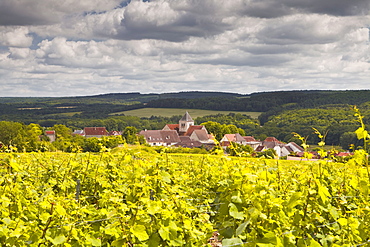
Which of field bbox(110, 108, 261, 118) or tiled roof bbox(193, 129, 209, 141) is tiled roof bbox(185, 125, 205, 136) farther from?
field bbox(110, 108, 261, 118)

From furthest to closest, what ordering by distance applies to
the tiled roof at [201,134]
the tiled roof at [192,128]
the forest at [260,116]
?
the forest at [260,116]
the tiled roof at [192,128]
the tiled roof at [201,134]

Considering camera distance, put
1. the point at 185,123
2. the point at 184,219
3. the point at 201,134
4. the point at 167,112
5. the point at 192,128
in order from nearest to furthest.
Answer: the point at 184,219, the point at 201,134, the point at 192,128, the point at 185,123, the point at 167,112

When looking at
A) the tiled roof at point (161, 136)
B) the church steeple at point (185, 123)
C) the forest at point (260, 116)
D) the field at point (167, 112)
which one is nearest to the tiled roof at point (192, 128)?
the church steeple at point (185, 123)

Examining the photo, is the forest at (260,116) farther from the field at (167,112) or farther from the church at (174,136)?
the church at (174,136)

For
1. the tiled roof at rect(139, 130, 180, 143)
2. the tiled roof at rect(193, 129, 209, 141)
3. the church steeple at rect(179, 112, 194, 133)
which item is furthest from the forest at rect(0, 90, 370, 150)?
the tiled roof at rect(139, 130, 180, 143)

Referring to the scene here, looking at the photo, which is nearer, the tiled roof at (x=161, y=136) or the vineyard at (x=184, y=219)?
the vineyard at (x=184, y=219)

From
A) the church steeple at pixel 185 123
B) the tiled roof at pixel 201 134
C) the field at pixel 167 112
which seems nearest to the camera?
the tiled roof at pixel 201 134

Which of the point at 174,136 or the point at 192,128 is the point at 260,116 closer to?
the point at 192,128

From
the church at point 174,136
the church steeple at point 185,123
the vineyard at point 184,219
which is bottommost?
the church at point 174,136

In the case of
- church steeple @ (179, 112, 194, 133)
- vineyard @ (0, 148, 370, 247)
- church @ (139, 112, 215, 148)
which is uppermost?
vineyard @ (0, 148, 370, 247)

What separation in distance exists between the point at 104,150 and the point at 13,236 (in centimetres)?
303

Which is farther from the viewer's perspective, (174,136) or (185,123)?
(185,123)

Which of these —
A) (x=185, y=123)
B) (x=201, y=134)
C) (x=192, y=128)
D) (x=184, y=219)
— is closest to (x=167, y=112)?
(x=185, y=123)

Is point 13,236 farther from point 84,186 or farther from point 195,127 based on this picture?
point 195,127
